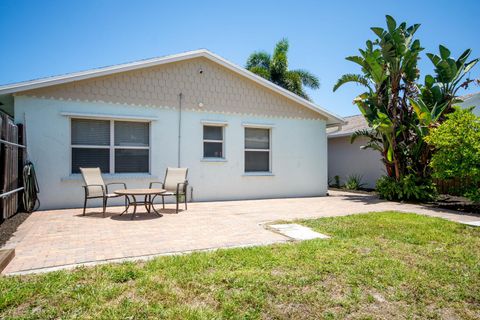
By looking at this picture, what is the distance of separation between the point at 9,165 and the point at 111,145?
339cm

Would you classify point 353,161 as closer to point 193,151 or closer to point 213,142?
point 213,142

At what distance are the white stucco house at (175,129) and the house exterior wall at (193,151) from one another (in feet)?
0.10

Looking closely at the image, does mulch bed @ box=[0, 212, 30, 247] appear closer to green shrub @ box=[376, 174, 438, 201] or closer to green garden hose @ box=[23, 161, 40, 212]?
green garden hose @ box=[23, 161, 40, 212]

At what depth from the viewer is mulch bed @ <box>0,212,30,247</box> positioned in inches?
227

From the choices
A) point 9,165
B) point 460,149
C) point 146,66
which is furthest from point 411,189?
point 9,165

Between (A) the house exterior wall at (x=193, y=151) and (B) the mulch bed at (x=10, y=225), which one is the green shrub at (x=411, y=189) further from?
(B) the mulch bed at (x=10, y=225)

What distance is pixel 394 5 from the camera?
12.4m

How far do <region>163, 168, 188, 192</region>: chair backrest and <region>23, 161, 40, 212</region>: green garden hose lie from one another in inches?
145

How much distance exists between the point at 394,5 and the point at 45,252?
1430 cm

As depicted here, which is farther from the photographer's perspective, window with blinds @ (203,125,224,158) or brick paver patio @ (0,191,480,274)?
window with blinds @ (203,125,224,158)

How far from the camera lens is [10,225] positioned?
22.3 ft

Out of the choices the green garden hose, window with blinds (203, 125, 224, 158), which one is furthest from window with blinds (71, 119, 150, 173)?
window with blinds (203, 125, 224, 158)

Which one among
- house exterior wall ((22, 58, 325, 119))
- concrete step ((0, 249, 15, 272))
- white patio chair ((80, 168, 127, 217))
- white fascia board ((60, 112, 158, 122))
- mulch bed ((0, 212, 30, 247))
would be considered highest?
house exterior wall ((22, 58, 325, 119))

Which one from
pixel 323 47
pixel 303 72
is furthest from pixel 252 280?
pixel 303 72
